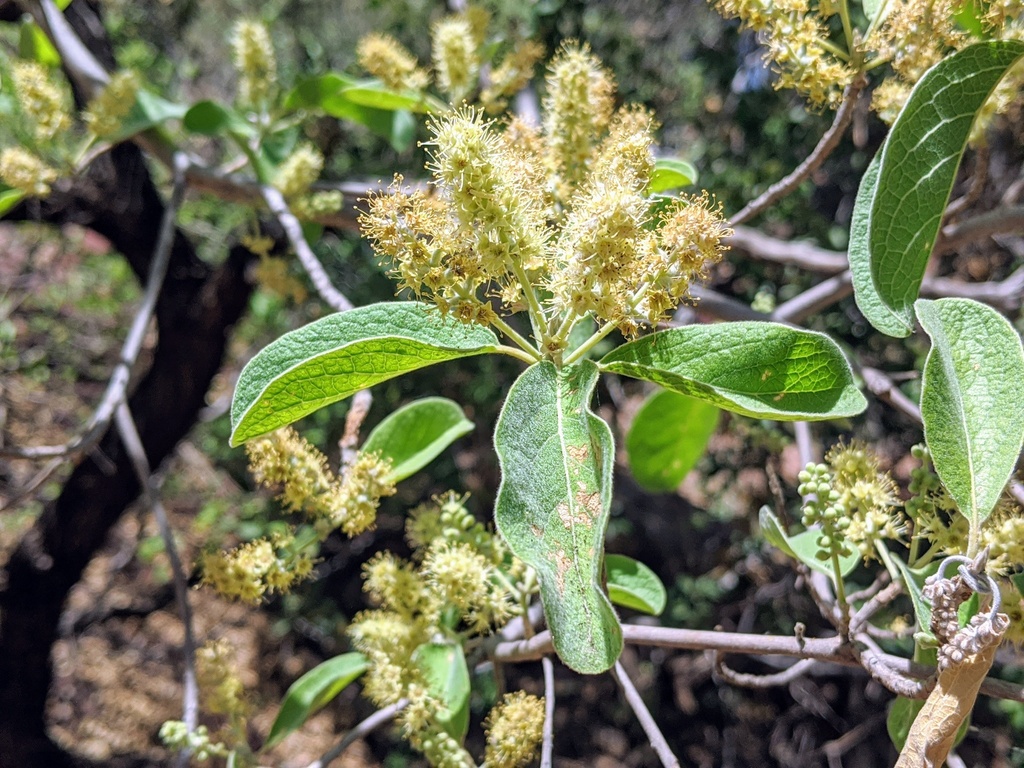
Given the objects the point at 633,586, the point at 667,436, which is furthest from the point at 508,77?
the point at 633,586

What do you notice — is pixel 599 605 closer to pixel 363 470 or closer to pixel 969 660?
pixel 969 660

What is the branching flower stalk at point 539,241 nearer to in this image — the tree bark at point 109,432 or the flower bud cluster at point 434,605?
the flower bud cluster at point 434,605

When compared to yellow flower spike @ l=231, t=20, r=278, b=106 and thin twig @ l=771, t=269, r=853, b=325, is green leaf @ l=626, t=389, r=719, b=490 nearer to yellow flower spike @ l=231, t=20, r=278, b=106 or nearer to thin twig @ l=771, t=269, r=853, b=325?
thin twig @ l=771, t=269, r=853, b=325

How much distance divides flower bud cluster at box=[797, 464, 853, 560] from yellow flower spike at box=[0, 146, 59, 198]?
1751mm

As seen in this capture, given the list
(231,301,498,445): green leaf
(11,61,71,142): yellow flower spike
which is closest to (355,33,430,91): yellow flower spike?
(11,61,71,142): yellow flower spike

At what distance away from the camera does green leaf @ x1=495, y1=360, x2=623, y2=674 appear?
0.71m

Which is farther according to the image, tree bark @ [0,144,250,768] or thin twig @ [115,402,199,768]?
tree bark @ [0,144,250,768]

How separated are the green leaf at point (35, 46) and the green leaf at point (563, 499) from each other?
2.05 metres

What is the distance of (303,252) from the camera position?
5.60 feet

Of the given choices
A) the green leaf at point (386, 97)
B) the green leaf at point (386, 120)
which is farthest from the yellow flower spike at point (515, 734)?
the green leaf at point (386, 120)

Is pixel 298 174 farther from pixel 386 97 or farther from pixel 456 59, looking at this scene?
pixel 456 59

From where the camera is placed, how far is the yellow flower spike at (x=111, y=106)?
5.92 ft

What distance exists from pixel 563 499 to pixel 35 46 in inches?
88.3

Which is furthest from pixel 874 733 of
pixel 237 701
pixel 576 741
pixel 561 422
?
pixel 561 422
